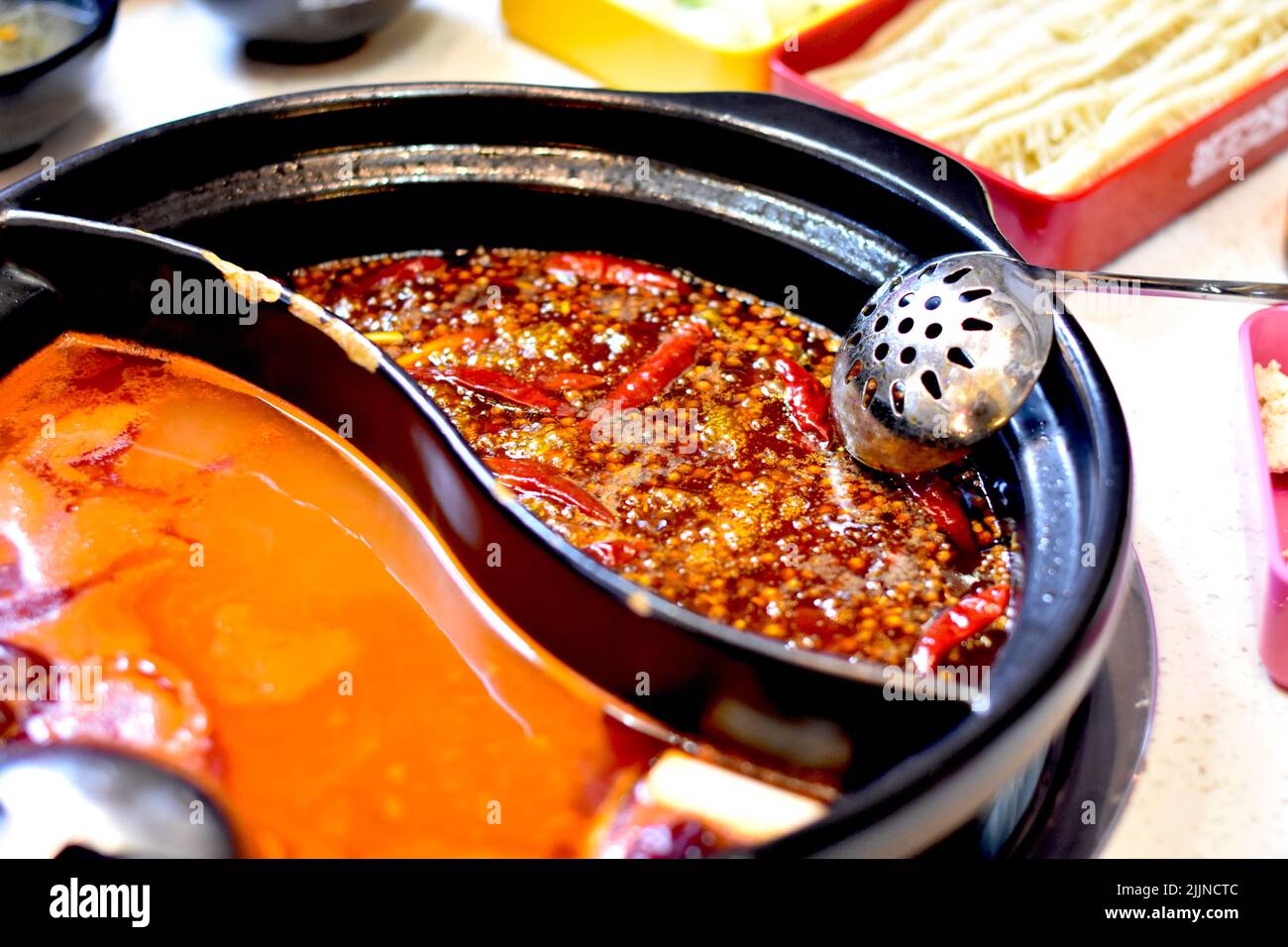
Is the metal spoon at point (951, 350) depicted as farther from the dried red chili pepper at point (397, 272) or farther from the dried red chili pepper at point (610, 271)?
the dried red chili pepper at point (397, 272)

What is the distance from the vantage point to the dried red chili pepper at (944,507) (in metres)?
1.97

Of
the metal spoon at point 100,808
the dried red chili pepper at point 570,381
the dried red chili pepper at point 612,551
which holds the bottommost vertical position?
the metal spoon at point 100,808

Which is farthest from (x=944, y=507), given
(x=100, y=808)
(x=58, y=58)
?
(x=58, y=58)

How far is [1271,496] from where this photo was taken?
2.00 m

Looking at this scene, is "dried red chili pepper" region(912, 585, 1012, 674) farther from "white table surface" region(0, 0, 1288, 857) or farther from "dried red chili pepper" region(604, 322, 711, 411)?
"dried red chili pepper" region(604, 322, 711, 411)

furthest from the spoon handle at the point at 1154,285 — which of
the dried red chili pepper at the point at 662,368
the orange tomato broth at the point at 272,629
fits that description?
the orange tomato broth at the point at 272,629

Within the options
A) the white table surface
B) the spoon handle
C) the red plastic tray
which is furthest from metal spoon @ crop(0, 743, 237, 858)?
the red plastic tray

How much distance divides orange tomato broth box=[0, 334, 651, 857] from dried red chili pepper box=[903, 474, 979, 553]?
0.63 meters

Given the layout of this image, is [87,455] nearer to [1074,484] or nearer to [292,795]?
[292,795]

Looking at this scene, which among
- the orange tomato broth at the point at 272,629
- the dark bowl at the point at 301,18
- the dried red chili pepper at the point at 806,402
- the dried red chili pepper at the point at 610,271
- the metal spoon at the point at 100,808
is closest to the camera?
the metal spoon at the point at 100,808

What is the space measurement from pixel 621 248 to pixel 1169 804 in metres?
1.45

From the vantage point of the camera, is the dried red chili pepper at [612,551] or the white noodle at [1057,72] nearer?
the dried red chili pepper at [612,551]

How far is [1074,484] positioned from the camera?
1789 millimetres

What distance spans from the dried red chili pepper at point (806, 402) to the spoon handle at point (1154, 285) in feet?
1.45
